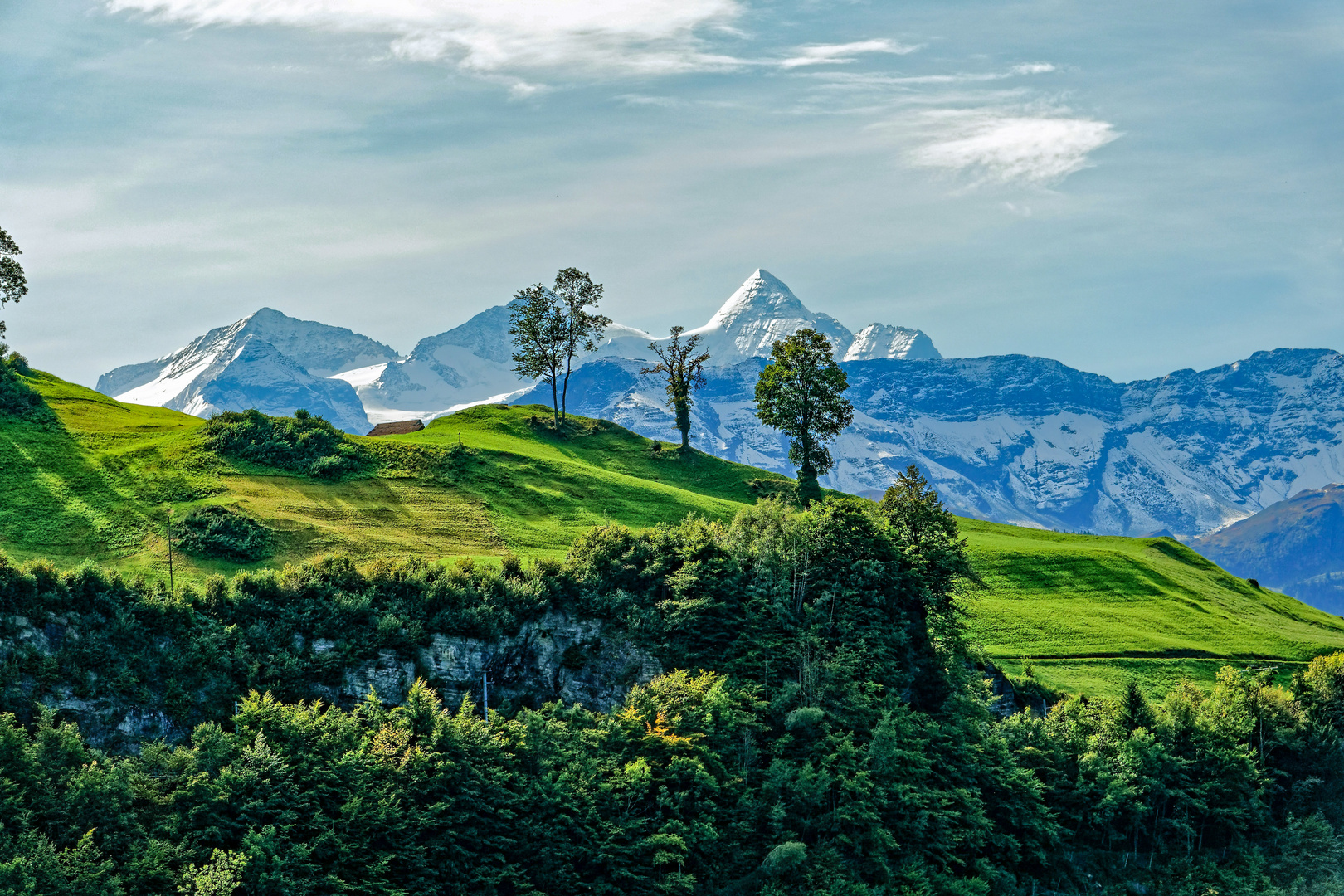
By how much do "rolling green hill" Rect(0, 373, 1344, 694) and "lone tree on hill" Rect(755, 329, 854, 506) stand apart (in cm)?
718

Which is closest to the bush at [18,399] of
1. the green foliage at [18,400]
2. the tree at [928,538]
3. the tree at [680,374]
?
the green foliage at [18,400]

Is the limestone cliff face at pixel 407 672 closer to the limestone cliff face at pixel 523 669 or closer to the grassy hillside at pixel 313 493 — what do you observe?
the limestone cliff face at pixel 523 669

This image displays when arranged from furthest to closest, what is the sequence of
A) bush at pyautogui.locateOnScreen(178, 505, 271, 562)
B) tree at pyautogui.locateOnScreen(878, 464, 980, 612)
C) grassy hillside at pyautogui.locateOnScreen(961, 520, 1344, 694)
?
grassy hillside at pyautogui.locateOnScreen(961, 520, 1344, 694) < tree at pyautogui.locateOnScreen(878, 464, 980, 612) < bush at pyautogui.locateOnScreen(178, 505, 271, 562)

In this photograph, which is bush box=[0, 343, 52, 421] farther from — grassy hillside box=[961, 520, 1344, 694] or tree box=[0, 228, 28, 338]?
grassy hillside box=[961, 520, 1344, 694]

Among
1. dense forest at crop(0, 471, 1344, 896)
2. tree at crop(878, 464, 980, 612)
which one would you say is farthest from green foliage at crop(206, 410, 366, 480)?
tree at crop(878, 464, 980, 612)

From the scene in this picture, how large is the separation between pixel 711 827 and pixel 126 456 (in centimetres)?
4621

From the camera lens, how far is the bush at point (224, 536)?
53.4 metres

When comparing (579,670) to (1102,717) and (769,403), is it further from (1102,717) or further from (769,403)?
(769,403)

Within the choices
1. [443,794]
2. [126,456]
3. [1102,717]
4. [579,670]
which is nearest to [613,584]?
[579,670]

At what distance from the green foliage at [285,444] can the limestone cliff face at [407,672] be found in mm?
27404

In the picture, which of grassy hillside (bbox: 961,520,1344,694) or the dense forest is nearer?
the dense forest

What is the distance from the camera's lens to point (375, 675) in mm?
45500

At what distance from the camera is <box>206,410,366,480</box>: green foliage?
71000mm

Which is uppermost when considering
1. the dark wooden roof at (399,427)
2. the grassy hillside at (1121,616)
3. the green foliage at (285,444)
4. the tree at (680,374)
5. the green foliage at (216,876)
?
the tree at (680,374)
